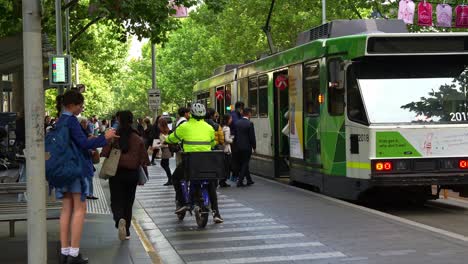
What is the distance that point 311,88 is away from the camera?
12.7 metres

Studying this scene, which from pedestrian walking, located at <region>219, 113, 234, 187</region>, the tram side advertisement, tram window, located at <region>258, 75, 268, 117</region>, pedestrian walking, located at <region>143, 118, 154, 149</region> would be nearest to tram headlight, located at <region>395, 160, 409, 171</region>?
the tram side advertisement

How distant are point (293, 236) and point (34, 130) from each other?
4320 millimetres

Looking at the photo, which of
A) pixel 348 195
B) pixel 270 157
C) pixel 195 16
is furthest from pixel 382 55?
pixel 195 16

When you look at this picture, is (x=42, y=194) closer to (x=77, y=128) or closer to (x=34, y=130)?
(x=34, y=130)

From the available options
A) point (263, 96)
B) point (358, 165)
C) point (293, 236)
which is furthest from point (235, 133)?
point (293, 236)

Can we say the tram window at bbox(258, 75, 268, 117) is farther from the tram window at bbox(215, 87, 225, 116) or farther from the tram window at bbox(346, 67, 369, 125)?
the tram window at bbox(346, 67, 369, 125)

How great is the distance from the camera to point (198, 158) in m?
9.39

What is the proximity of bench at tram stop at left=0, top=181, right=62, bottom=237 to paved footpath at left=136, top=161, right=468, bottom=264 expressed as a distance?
4.39 feet

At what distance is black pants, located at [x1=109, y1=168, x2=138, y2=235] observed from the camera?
27.4 ft

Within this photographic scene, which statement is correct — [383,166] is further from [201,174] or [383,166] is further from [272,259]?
[272,259]

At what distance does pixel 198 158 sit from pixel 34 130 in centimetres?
433

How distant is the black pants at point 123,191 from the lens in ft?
27.4

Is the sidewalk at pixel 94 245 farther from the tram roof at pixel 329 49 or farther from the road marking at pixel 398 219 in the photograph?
the tram roof at pixel 329 49

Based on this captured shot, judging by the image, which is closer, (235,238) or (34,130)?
(34,130)
